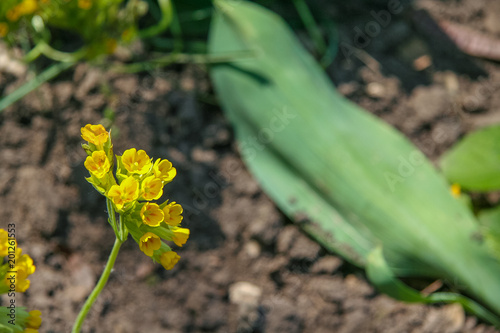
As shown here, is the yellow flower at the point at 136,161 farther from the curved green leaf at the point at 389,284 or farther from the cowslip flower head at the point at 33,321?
the curved green leaf at the point at 389,284

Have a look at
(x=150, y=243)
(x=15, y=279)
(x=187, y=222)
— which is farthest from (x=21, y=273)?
(x=187, y=222)

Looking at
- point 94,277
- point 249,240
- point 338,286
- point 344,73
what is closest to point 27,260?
point 94,277

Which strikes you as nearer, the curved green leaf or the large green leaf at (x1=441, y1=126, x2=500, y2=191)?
the curved green leaf

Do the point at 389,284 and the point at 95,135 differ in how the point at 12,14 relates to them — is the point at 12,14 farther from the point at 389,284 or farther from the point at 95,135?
the point at 389,284

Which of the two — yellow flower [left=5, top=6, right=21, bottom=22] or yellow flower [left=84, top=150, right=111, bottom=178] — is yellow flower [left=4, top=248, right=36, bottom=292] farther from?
yellow flower [left=5, top=6, right=21, bottom=22]

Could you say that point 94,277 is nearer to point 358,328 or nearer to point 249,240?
point 249,240

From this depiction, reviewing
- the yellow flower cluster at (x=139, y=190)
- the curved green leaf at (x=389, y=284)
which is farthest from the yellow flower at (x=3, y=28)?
the curved green leaf at (x=389, y=284)

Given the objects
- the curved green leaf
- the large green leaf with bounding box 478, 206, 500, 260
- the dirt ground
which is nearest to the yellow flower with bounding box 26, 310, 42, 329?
the dirt ground
